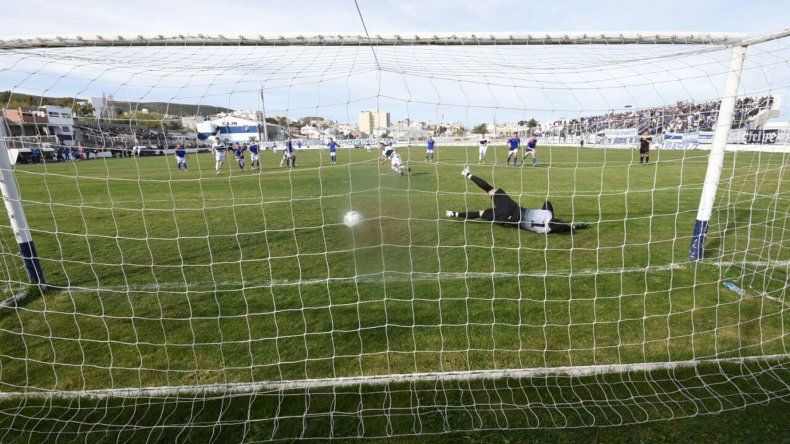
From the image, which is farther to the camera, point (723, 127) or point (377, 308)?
point (723, 127)

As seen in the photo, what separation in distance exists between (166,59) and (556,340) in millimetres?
4939

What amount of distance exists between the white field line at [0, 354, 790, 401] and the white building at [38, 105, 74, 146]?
2.50m

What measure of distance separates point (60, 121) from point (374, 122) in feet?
10.8

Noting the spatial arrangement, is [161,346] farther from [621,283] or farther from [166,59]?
[621,283]

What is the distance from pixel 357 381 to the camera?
10.2ft

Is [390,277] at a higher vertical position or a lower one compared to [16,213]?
lower

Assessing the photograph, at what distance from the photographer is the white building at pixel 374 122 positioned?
387 cm

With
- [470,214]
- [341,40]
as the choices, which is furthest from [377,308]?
[470,214]

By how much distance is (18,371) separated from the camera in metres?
3.33

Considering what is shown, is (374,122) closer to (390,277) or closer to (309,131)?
(309,131)

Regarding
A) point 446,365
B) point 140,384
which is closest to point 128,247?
point 140,384

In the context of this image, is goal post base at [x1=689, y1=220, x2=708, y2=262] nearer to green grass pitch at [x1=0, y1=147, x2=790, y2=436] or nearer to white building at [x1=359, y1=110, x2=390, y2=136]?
green grass pitch at [x1=0, y1=147, x2=790, y2=436]

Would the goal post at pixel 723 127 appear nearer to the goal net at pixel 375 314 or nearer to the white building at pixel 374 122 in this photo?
the goal net at pixel 375 314

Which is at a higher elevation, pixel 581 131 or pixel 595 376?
pixel 581 131
